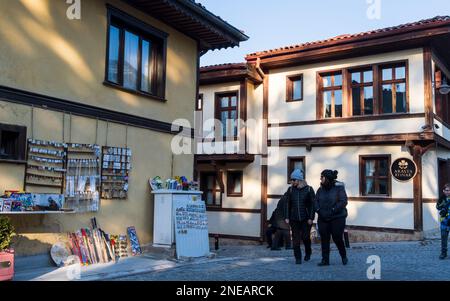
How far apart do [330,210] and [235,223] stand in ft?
37.6

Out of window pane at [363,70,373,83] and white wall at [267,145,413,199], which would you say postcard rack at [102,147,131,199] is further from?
window pane at [363,70,373,83]

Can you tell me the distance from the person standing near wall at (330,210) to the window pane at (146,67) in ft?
15.4

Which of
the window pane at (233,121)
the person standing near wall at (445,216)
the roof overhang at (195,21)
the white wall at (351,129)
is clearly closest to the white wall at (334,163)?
the white wall at (351,129)

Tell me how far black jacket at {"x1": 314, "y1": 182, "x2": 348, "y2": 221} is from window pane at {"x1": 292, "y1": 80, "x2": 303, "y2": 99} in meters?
10.1

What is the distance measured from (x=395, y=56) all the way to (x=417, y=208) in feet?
A: 16.7

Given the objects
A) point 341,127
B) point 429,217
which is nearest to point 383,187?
point 429,217

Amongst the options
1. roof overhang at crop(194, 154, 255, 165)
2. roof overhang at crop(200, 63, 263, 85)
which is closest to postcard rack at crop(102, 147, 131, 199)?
roof overhang at crop(194, 154, 255, 165)

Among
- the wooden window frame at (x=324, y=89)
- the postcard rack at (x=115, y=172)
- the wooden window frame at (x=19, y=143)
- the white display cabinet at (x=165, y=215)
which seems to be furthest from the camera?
the wooden window frame at (x=324, y=89)

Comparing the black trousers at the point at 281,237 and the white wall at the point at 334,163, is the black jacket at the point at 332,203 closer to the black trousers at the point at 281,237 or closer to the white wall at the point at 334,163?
the black trousers at the point at 281,237

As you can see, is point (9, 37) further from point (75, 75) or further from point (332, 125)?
point (332, 125)

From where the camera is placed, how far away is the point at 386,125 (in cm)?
1656

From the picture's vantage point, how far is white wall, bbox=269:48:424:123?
52.8 ft

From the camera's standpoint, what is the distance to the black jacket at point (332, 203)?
9070 mm

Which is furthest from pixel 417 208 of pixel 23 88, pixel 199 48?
pixel 23 88
